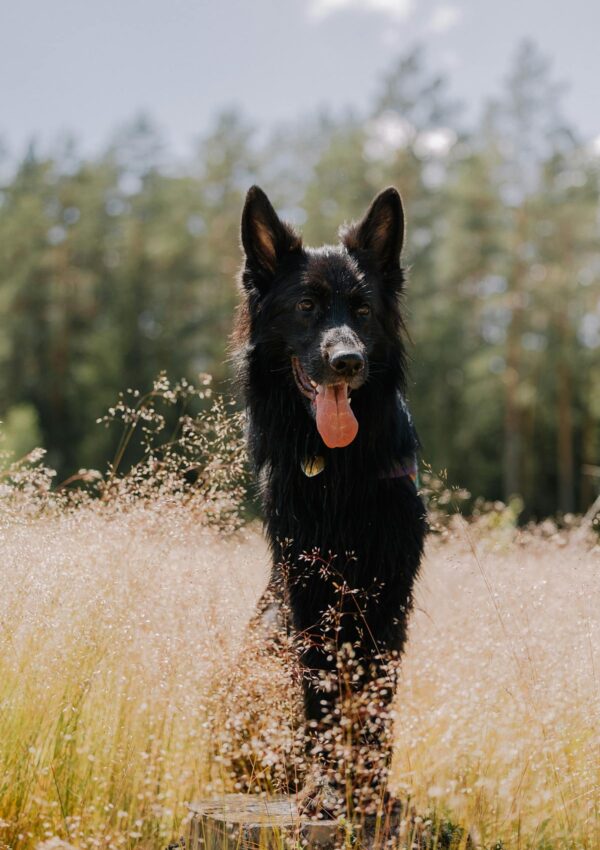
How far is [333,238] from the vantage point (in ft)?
68.8

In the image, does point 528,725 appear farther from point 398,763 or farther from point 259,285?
point 259,285

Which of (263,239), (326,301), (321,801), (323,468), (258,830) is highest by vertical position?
(263,239)

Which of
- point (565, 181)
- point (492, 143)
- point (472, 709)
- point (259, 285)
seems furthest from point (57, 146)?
point (472, 709)

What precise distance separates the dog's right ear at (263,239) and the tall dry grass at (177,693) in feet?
3.44

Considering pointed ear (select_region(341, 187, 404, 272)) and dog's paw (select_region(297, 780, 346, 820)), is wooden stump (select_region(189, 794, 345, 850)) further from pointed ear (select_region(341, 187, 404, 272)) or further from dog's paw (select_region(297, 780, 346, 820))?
pointed ear (select_region(341, 187, 404, 272))

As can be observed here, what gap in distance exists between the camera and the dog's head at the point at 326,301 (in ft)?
10.1

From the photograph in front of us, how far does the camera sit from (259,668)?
2783 millimetres

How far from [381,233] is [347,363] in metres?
0.92

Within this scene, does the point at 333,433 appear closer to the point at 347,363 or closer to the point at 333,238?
the point at 347,363

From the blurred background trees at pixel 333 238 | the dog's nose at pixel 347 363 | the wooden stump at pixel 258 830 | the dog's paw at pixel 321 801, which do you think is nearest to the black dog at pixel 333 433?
the dog's nose at pixel 347 363

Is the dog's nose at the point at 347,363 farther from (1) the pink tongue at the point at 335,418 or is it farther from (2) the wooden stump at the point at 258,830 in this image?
(2) the wooden stump at the point at 258,830

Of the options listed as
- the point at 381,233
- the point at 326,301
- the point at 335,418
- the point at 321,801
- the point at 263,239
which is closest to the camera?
the point at 321,801

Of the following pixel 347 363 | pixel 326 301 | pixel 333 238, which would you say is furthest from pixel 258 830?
pixel 333 238

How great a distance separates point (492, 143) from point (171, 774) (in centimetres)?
2161
